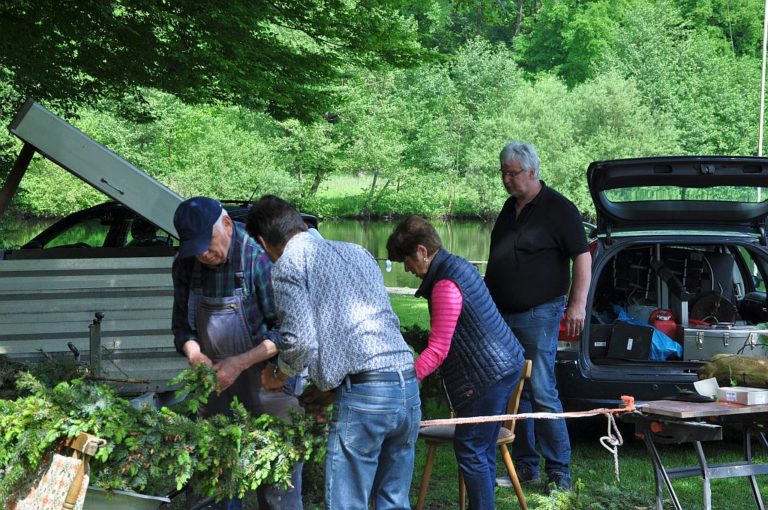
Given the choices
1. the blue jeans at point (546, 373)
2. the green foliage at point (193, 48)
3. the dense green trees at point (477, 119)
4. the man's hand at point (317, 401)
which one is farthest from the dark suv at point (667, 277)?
the dense green trees at point (477, 119)

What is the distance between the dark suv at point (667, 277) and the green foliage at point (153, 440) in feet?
11.4

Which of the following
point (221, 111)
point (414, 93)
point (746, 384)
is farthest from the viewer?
point (414, 93)

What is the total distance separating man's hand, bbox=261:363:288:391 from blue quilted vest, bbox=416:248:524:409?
89 cm

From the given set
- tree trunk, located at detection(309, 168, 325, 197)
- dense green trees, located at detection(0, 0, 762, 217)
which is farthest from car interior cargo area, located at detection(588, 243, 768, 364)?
tree trunk, located at detection(309, 168, 325, 197)

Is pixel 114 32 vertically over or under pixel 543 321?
over

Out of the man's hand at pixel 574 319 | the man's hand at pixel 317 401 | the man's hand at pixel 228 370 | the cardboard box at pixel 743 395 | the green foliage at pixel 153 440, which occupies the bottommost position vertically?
the green foliage at pixel 153 440

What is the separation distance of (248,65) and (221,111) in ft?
119

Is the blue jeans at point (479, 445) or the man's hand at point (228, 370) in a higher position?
the man's hand at point (228, 370)

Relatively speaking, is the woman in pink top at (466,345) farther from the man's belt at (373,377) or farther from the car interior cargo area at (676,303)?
the car interior cargo area at (676,303)

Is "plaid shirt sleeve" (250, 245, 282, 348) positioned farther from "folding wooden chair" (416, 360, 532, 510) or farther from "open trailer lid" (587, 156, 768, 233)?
"open trailer lid" (587, 156, 768, 233)

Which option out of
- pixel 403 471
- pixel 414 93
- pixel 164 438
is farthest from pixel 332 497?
pixel 414 93

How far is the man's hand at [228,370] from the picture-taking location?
4.21 meters

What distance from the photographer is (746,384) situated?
5113mm

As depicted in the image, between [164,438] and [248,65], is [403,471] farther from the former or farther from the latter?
[248,65]
